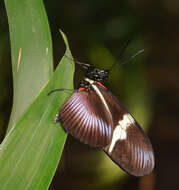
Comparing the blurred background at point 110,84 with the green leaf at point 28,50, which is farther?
the blurred background at point 110,84

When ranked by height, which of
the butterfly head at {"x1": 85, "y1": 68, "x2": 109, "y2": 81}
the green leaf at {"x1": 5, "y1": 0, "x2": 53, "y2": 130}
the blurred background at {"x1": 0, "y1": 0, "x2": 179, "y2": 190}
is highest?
the green leaf at {"x1": 5, "y1": 0, "x2": 53, "y2": 130}

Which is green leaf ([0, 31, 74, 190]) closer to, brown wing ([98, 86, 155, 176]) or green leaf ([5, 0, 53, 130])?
green leaf ([5, 0, 53, 130])

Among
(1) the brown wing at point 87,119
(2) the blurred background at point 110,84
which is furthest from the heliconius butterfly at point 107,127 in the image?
(2) the blurred background at point 110,84

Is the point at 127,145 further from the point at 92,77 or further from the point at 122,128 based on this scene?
the point at 92,77

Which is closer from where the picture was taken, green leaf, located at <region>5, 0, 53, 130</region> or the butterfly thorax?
green leaf, located at <region>5, 0, 53, 130</region>

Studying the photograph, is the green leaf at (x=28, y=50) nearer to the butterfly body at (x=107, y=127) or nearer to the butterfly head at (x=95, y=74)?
the butterfly body at (x=107, y=127)

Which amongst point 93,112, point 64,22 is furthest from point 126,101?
point 93,112

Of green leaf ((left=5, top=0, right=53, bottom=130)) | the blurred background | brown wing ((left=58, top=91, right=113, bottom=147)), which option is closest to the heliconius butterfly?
brown wing ((left=58, top=91, right=113, bottom=147))
